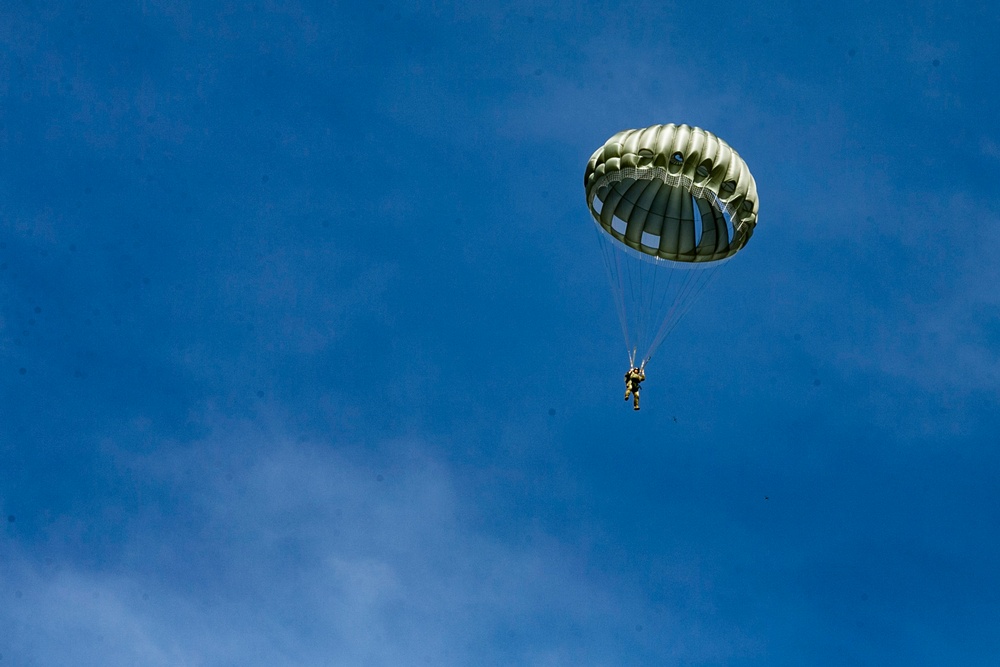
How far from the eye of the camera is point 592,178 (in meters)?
51.6

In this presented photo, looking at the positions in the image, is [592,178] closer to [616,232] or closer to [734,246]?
[616,232]

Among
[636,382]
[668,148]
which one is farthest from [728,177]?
[636,382]

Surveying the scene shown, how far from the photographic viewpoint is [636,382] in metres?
51.4

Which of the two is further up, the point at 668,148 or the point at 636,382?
the point at 668,148

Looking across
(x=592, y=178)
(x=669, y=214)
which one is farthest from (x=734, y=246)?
(x=592, y=178)

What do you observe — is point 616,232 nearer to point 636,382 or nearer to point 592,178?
point 592,178

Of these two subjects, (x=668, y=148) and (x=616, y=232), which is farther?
(x=616, y=232)

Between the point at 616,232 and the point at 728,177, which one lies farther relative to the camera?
the point at 616,232

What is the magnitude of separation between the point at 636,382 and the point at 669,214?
22.4 ft

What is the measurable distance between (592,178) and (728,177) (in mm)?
5465

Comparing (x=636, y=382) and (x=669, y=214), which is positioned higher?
(x=669, y=214)

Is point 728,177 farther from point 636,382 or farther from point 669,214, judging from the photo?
point 636,382

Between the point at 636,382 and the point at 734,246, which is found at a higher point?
the point at 734,246

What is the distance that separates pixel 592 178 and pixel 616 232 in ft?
8.56
